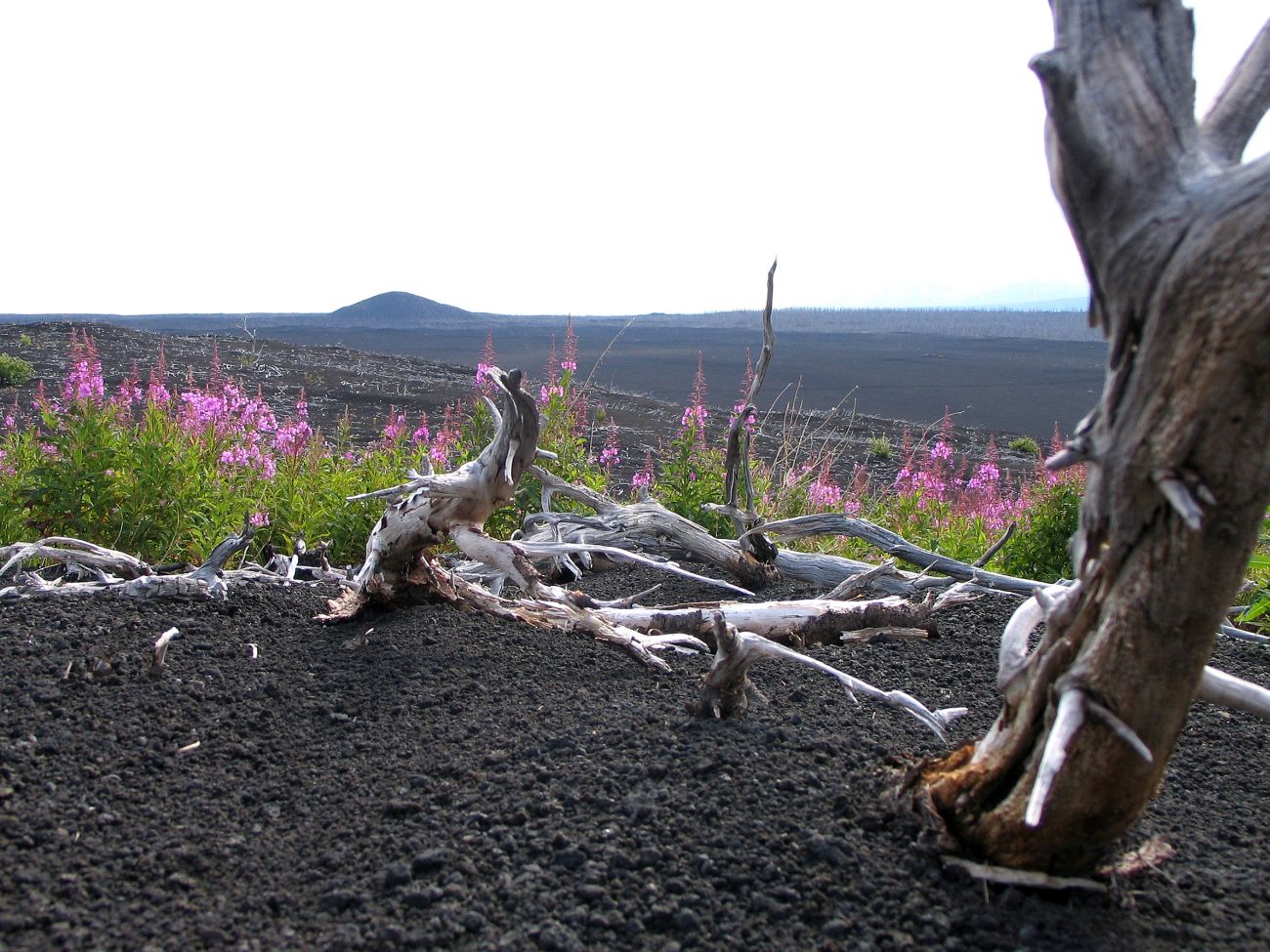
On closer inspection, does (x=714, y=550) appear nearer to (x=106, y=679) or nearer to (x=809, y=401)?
(x=106, y=679)

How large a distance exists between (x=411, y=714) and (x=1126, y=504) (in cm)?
221

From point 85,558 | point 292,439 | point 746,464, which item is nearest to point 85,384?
point 292,439

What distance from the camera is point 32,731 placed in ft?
9.90

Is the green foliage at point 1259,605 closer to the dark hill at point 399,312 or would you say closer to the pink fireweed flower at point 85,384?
the pink fireweed flower at point 85,384

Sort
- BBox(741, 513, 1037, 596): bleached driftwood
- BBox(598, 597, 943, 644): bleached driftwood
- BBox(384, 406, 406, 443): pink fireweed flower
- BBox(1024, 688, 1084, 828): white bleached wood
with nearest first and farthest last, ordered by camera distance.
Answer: BBox(1024, 688, 1084, 828): white bleached wood, BBox(598, 597, 943, 644): bleached driftwood, BBox(741, 513, 1037, 596): bleached driftwood, BBox(384, 406, 406, 443): pink fireweed flower

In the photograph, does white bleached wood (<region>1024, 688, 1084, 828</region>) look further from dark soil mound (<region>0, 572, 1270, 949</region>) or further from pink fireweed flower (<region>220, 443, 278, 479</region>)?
pink fireweed flower (<region>220, 443, 278, 479</region>)

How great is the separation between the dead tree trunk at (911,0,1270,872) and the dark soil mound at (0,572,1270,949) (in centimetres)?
50

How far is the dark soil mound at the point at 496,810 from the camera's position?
2123 mm

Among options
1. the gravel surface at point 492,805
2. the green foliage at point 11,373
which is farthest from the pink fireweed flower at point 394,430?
the green foliage at point 11,373

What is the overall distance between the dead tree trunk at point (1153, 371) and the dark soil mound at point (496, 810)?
0.50 m

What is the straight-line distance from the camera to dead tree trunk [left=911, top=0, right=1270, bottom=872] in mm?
1649

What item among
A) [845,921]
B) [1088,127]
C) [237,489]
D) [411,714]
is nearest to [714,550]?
[411,714]

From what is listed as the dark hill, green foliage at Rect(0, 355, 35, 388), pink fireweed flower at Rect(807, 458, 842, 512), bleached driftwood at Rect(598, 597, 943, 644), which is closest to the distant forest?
the dark hill

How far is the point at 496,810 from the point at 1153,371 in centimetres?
177
